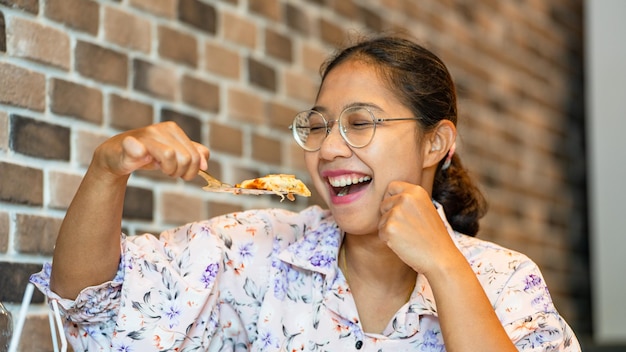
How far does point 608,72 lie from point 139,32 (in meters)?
2.69

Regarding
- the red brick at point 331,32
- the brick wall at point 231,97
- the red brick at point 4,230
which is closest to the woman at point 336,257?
the red brick at point 4,230

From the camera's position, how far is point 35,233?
6.03 ft

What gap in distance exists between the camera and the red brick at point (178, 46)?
224cm

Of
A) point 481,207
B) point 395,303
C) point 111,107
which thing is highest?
point 111,107

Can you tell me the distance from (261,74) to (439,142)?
0.83 meters

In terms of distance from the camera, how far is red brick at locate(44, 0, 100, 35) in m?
1.91

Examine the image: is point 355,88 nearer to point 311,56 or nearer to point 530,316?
point 530,316

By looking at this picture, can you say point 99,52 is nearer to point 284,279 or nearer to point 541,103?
point 284,279

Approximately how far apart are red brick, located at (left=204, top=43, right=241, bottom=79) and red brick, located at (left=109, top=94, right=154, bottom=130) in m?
0.28

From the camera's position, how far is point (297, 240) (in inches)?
78.0

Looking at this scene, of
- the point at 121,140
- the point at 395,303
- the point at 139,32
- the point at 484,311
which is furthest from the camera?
the point at 139,32

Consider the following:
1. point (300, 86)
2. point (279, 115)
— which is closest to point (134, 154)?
point (279, 115)

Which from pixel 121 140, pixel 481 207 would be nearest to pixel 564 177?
pixel 481 207

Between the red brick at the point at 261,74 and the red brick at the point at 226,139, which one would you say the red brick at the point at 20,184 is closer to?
the red brick at the point at 226,139
